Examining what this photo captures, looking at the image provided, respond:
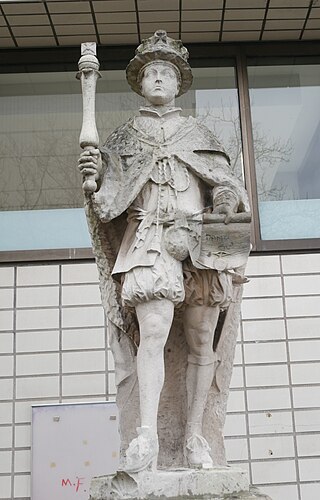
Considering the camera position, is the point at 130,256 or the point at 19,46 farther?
the point at 19,46

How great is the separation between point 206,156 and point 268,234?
3718 mm

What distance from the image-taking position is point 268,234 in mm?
7375

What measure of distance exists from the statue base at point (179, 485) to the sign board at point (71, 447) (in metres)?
3.51

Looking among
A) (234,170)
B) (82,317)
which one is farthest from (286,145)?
(82,317)

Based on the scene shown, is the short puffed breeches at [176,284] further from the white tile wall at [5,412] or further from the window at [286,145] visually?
the window at [286,145]

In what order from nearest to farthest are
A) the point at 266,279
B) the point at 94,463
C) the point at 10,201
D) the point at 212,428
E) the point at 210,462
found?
the point at 210,462 → the point at 212,428 → the point at 94,463 → the point at 266,279 → the point at 10,201

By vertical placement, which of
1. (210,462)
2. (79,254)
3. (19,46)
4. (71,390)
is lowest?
(210,462)

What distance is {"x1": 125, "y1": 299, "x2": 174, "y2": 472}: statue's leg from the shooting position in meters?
3.25

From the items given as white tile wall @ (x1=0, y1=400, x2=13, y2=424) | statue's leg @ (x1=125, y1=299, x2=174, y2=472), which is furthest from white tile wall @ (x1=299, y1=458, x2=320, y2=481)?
statue's leg @ (x1=125, y1=299, x2=174, y2=472)

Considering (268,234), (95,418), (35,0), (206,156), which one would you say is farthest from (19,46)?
(206,156)

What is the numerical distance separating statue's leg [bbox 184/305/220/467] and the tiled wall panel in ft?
10.5

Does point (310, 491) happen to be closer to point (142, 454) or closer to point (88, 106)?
point (142, 454)

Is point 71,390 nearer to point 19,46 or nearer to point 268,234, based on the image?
point 268,234

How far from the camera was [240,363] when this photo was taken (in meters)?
6.91
